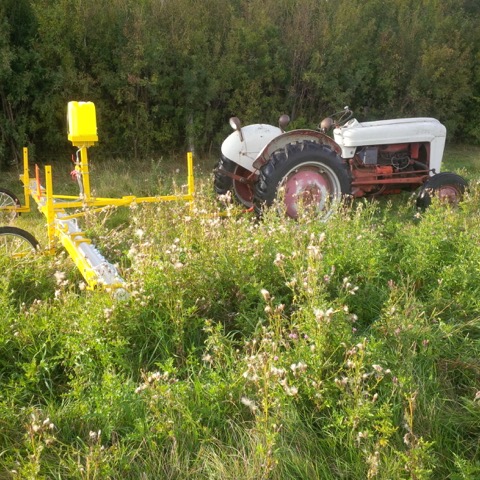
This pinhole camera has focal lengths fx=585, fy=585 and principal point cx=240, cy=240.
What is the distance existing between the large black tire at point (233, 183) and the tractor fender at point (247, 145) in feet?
0.48

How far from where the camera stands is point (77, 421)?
265 cm

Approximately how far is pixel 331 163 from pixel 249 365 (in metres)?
3.85

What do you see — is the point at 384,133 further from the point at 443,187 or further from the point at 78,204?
the point at 78,204

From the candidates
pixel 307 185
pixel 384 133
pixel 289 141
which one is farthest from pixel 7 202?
pixel 384 133

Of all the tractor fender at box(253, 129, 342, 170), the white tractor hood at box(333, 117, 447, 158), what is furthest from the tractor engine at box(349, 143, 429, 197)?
the tractor fender at box(253, 129, 342, 170)

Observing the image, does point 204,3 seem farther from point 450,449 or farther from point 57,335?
point 450,449

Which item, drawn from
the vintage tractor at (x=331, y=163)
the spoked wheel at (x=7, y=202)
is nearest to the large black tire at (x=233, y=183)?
the vintage tractor at (x=331, y=163)

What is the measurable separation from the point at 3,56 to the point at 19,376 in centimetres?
617

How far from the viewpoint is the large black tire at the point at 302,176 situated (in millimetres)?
5879

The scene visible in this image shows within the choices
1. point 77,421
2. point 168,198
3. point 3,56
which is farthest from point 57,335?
point 3,56

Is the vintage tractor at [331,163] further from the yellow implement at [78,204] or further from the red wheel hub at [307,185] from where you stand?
the yellow implement at [78,204]

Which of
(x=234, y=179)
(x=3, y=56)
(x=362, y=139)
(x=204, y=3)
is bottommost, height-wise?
(x=234, y=179)

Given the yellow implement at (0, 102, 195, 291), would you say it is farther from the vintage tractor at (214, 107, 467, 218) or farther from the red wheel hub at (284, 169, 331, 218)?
the red wheel hub at (284, 169, 331, 218)

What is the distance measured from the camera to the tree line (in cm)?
847
